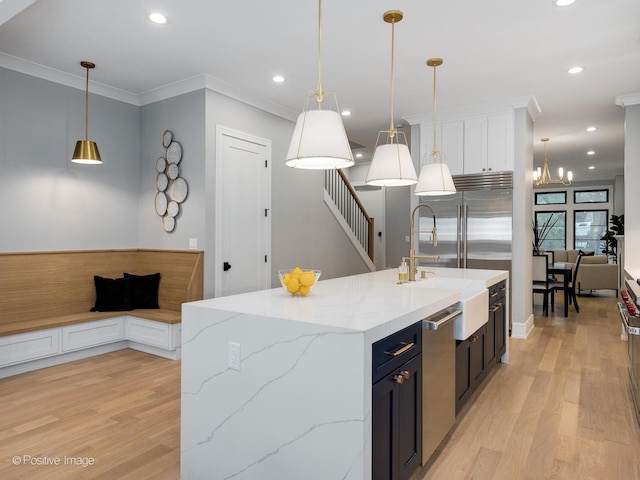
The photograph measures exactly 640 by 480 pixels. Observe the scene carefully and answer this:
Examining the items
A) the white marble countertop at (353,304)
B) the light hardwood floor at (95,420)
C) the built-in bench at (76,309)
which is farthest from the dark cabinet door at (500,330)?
the built-in bench at (76,309)

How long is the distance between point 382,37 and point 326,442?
123 inches

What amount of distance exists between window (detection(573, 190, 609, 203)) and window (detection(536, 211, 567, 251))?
1.81 ft

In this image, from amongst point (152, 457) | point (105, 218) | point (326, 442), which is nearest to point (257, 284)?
point (105, 218)

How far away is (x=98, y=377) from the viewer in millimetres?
3744

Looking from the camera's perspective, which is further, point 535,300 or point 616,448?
point 535,300

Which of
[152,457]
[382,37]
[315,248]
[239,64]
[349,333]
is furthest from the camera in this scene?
[315,248]

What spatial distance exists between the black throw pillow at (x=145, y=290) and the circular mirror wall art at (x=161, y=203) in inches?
27.6

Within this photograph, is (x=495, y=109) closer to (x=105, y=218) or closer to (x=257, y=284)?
(x=257, y=284)

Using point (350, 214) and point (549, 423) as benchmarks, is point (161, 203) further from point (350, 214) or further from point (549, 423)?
point (549, 423)

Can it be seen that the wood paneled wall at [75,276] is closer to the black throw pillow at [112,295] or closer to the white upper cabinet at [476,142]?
the black throw pillow at [112,295]

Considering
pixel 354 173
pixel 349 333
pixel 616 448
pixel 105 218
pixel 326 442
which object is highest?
pixel 354 173

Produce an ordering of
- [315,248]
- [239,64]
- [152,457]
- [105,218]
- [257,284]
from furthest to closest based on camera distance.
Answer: [315,248] < [257,284] < [105,218] < [239,64] < [152,457]

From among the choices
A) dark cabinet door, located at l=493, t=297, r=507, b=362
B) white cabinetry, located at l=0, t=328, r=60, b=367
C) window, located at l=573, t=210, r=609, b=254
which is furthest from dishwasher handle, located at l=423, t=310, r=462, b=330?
window, located at l=573, t=210, r=609, b=254

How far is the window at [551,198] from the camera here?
41.1 ft
